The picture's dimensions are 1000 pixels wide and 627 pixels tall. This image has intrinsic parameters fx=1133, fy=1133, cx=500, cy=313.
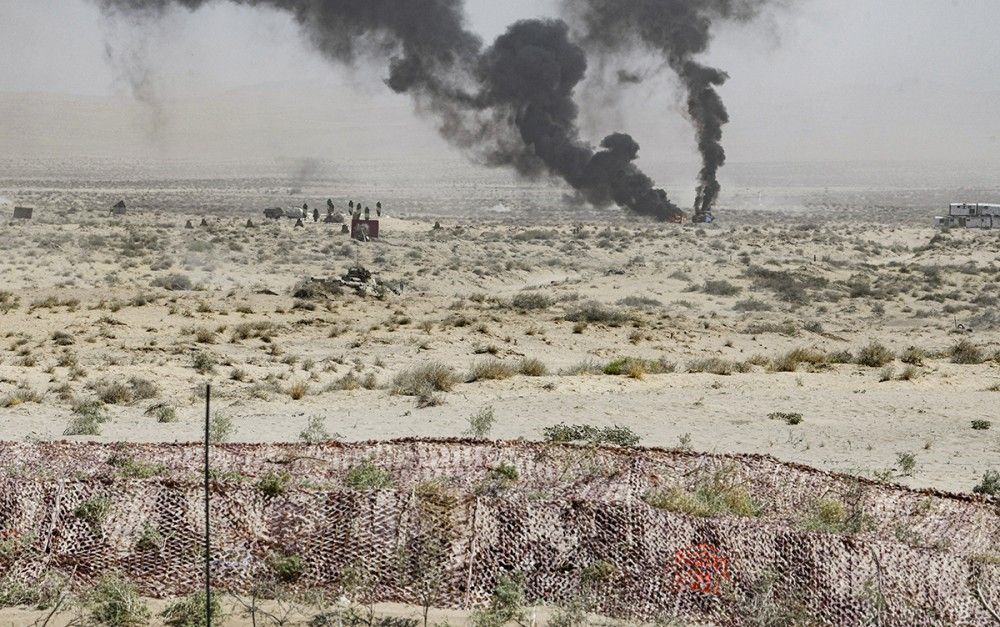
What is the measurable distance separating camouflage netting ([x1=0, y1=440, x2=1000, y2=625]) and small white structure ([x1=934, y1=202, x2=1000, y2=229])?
2505 inches

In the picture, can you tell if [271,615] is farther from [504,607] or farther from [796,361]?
[796,361]

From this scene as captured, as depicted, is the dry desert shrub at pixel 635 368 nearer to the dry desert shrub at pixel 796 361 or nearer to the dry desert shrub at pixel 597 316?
the dry desert shrub at pixel 796 361

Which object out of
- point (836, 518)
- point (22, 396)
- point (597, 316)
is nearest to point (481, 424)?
point (836, 518)

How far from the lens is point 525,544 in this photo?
10.5 m

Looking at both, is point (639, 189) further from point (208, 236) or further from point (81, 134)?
point (81, 134)

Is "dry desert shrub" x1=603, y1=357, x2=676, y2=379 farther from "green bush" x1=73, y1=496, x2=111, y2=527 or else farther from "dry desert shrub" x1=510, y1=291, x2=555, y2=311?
"green bush" x1=73, y1=496, x2=111, y2=527

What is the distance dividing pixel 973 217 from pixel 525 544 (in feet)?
224

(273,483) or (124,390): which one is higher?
(273,483)

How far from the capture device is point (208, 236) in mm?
52812

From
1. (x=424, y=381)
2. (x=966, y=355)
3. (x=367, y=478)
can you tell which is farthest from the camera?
(x=966, y=355)

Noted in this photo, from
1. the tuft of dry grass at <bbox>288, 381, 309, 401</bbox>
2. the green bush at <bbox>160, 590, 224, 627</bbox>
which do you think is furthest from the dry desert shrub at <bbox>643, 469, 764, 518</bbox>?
the tuft of dry grass at <bbox>288, 381, 309, 401</bbox>

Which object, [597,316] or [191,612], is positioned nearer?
[191,612]

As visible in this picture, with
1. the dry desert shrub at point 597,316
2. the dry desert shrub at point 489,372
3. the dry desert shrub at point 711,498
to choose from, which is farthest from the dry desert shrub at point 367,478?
the dry desert shrub at point 597,316

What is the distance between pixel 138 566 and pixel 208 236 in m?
44.0
